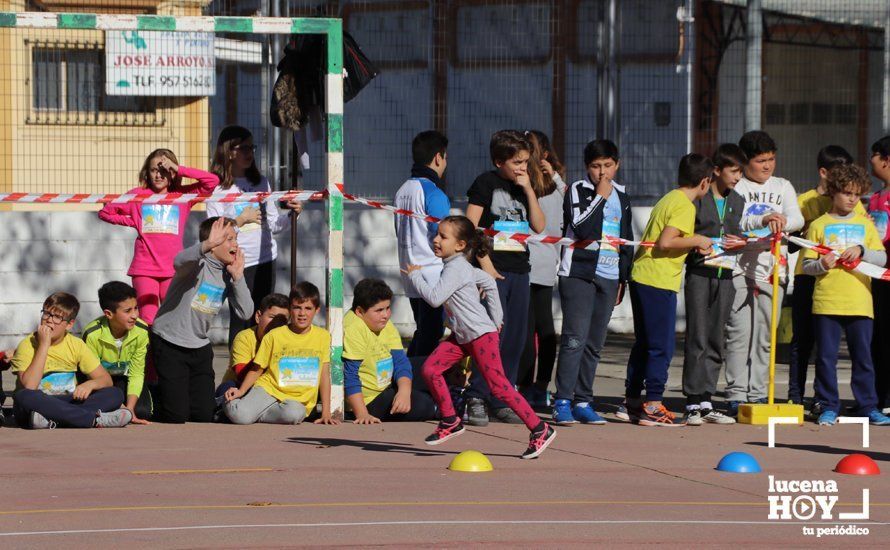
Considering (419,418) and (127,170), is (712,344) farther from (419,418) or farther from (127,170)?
(127,170)

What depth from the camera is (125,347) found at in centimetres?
1020

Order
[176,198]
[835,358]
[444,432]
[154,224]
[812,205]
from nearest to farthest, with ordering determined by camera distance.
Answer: [444,432] < [835,358] < [176,198] < [154,224] < [812,205]

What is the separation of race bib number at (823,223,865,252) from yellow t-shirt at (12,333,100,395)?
4.85 metres

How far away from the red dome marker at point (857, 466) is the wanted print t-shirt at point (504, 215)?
266 centimetres

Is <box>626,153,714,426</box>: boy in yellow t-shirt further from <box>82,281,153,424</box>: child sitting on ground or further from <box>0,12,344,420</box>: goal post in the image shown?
<box>82,281,153,424</box>: child sitting on ground

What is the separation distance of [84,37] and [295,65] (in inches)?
263

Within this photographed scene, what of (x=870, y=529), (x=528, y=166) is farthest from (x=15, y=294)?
(x=870, y=529)

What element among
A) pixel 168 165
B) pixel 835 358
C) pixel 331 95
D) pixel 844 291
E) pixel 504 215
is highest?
pixel 331 95

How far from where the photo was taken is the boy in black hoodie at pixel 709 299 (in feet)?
33.9

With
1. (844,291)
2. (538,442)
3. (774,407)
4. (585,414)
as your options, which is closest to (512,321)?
(585,414)

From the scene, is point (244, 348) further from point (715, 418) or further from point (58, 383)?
point (715, 418)

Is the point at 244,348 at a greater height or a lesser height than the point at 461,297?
lesser

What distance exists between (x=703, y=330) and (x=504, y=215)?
1537 millimetres

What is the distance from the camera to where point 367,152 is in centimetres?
1739
